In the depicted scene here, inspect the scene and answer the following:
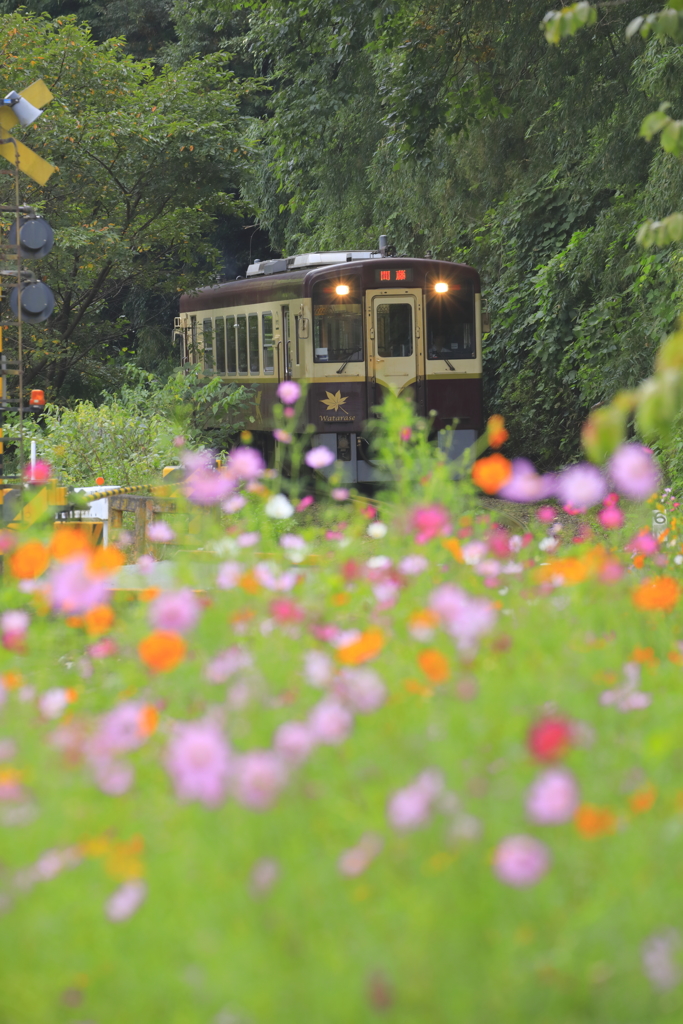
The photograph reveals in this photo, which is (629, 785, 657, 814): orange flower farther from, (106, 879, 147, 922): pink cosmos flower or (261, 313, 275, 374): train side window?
(261, 313, 275, 374): train side window

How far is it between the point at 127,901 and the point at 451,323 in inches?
538

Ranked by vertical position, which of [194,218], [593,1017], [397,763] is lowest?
[593,1017]

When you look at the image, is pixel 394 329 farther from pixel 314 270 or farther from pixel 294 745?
pixel 294 745

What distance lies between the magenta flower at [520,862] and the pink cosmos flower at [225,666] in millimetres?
935

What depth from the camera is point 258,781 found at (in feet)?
6.51

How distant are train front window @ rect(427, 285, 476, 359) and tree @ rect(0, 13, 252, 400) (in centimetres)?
504

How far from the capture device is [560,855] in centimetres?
210

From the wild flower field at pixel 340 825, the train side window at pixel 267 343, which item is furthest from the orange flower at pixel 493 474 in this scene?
the train side window at pixel 267 343

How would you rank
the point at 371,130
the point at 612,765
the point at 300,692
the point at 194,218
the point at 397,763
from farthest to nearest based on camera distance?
the point at 194,218, the point at 371,130, the point at 300,692, the point at 612,765, the point at 397,763

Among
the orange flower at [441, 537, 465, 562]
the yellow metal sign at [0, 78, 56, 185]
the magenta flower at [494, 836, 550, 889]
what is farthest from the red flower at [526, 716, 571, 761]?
the yellow metal sign at [0, 78, 56, 185]

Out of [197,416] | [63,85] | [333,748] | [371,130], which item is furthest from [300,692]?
[63,85]

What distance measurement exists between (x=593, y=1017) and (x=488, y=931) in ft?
0.65

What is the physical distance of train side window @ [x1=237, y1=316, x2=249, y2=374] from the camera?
1684 cm

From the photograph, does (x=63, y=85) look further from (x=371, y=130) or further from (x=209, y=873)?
(x=209, y=873)
